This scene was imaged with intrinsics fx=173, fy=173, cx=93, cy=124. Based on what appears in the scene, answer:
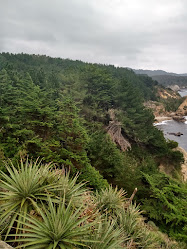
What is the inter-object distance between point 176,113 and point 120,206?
83607 mm

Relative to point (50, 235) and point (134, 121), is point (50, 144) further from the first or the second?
point (134, 121)

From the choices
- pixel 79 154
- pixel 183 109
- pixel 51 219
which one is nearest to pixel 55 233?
pixel 51 219

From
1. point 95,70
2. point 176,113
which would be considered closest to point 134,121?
point 95,70

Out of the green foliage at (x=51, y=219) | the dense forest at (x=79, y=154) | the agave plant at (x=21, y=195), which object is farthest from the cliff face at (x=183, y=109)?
the agave plant at (x=21, y=195)

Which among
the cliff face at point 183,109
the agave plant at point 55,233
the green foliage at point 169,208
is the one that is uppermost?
the cliff face at point 183,109

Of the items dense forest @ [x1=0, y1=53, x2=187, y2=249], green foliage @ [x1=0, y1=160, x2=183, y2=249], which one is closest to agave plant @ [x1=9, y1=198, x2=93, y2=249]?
green foliage @ [x1=0, y1=160, x2=183, y2=249]

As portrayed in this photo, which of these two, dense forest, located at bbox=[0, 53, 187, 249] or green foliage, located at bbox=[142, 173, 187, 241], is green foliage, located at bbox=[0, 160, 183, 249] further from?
green foliage, located at bbox=[142, 173, 187, 241]

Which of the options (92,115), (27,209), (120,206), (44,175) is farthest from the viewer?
(92,115)

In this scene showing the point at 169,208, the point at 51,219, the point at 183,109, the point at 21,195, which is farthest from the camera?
the point at 183,109

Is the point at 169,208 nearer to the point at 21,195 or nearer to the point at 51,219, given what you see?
the point at 51,219

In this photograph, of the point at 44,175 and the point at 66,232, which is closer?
the point at 66,232

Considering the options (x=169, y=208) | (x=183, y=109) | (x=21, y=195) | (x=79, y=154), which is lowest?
(x=169, y=208)

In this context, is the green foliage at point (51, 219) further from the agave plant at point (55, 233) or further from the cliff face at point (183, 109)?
the cliff face at point (183, 109)

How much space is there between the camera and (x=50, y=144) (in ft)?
39.5
